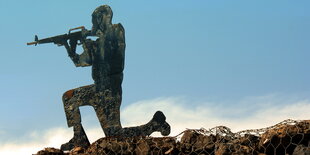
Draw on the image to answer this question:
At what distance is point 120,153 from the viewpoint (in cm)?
924

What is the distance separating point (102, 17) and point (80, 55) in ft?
3.28

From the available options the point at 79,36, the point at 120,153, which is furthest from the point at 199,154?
the point at 79,36

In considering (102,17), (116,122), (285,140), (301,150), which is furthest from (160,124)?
(301,150)

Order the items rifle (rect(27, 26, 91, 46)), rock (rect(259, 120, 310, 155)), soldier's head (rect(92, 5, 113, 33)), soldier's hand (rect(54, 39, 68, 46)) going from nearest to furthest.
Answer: rock (rect(259, 120, 310, 155))
soldier's head (rect(92, 5, 113, 33))
rifle (rect(27, 26, 91, 46))
soldier's hand (rect(54, 39, 68, 46))

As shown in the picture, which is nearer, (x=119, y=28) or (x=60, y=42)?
(x=119, y=28)

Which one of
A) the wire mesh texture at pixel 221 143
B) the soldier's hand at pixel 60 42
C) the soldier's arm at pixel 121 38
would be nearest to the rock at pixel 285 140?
the wire mesh texture at pixel 221 143

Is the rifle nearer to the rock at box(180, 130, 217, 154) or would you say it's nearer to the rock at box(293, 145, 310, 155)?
the rock at box(180, 130, 217, 154)

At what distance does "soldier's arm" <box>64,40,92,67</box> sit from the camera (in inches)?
525

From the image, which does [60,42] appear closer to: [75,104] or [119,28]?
[75,104]

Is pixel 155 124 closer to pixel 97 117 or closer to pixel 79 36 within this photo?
pixel 97 117

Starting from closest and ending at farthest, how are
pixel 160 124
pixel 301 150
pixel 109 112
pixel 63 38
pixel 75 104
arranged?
1. pixel 301 150
2. pixel 160 124
3. pixel 109 112
4. pixel 75 104
5. pixel 63 38

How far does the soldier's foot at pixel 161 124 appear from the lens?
42.1 ft

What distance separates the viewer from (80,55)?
1347 centimetres

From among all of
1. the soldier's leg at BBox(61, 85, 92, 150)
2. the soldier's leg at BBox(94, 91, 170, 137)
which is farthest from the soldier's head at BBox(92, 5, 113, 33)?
the soldier's leg at BBox(94, 91, 170, 137)
